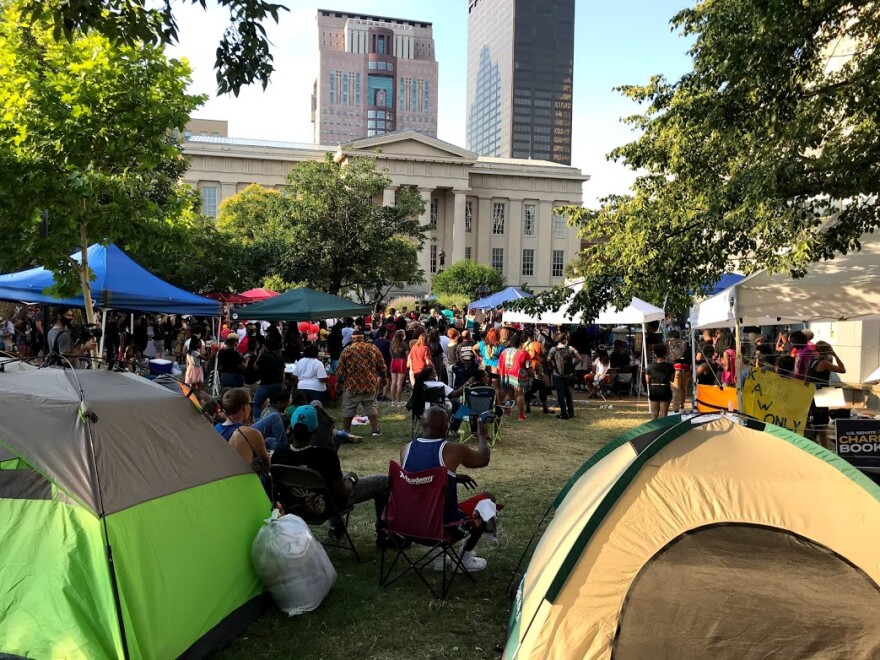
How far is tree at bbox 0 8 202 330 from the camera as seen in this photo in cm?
839

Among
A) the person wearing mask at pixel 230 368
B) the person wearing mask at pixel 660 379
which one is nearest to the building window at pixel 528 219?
the person wearing mask at pixel 660 379

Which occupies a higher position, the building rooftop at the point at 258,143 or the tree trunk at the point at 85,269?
the building rooftop at the point at 258,143

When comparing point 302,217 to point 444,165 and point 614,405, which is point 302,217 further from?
point 444,165

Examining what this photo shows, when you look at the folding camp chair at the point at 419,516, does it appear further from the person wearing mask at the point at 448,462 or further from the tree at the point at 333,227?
the tree at the point at 333,227

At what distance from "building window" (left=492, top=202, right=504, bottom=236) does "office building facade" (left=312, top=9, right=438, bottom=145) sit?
315 ft

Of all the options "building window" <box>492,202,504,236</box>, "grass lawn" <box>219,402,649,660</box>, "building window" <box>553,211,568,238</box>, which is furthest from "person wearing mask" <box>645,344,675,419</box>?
"building window" <box>553,211,568,238</box>

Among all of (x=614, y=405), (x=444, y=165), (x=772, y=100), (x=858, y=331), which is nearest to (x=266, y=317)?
(x=614, y=405)

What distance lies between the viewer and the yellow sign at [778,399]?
768 centimetres

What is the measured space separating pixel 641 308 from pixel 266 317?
7.50 metres

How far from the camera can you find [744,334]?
21000mm

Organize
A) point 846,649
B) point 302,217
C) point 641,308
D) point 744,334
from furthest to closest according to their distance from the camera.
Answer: point 302,217 < point 744,334 < point 641,308 < point 846,649

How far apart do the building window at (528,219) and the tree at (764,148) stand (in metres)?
63.0

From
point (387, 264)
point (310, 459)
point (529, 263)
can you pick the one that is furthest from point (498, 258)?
point (310, 459)

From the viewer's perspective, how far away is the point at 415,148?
62.8m
